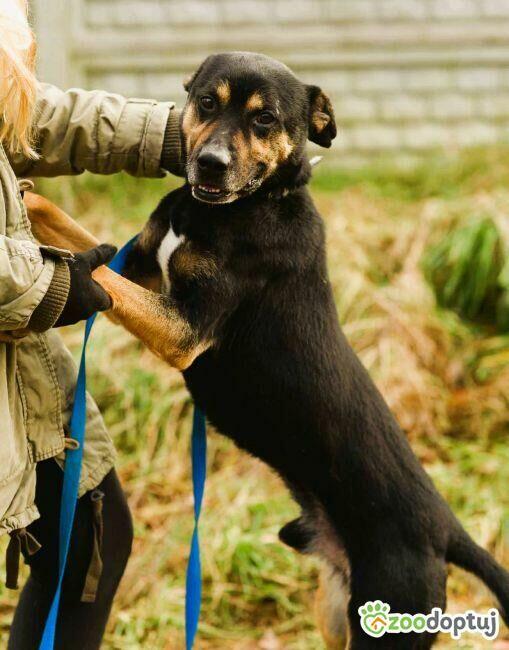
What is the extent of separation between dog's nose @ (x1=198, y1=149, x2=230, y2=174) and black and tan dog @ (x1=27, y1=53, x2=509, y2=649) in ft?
0.04

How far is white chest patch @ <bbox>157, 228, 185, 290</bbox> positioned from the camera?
265 cm

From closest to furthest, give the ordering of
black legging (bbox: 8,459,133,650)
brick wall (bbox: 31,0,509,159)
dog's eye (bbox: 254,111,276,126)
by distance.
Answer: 1. black legging (bbox: 8,459,133,650)
2. dog's eye (bbox: 254,111,276,126)
3. brick wall (bbox: 31,0,509,159)

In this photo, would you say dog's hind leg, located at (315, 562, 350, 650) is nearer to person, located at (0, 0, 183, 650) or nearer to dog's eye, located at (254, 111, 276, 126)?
person, located at (0, 0, 183, 650)

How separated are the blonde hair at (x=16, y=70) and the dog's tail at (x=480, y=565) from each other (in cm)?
177

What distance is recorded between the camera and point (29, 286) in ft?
6.52

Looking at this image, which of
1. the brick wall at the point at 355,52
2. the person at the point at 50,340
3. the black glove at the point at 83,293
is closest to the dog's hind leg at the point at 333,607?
the person at the point at 50,340

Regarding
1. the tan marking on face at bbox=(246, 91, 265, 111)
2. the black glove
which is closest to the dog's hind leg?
the black glove

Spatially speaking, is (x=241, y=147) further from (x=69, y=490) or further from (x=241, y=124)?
(x=69, y=490)

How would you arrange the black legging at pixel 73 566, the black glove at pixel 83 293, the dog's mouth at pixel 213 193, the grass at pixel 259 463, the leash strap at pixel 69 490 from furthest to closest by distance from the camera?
the grass at pixel 259 463 → the dog's mouth at pixel 213 193 → the black legging at pixel 73 566 → the leash strap at pixel 69 490 → the black glove at pixel 83 293

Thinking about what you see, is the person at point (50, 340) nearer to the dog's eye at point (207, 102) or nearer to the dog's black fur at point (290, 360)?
the dog's eye at point (207, 102)

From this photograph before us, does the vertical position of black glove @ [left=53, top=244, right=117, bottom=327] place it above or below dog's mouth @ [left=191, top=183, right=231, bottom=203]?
below

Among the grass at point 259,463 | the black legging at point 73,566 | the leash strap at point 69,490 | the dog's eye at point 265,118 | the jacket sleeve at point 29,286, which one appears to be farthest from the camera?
the grass at point 259,463

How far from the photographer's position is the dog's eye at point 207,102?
8.84 feet

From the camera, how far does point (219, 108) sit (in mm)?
2686
